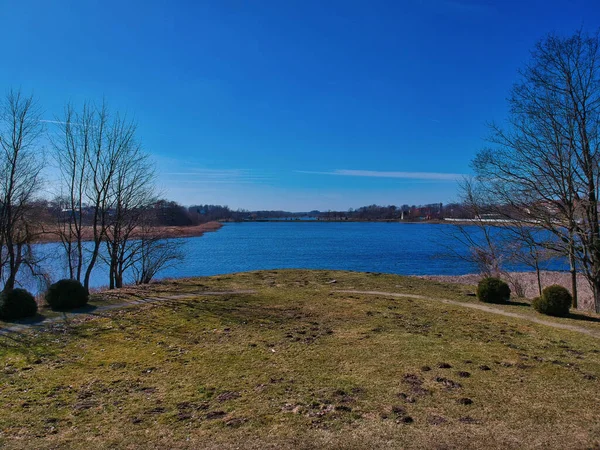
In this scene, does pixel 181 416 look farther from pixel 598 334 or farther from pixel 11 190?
pixel 11 190

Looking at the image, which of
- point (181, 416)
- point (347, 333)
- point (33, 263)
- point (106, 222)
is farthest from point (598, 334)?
point (33, 263)

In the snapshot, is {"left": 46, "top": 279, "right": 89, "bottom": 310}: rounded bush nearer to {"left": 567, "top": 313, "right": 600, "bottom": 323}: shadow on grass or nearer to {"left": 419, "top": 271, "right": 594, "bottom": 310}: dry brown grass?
{"left": 567, "top": 313, "right": 600, "bottom": 323}: shadow on grass

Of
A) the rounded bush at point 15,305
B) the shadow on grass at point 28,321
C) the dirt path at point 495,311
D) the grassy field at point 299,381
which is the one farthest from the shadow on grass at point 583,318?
the rounded bush at point 15,305

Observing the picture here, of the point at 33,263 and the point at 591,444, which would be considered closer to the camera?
the point at 591,444

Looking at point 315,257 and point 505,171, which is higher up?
point 505,171

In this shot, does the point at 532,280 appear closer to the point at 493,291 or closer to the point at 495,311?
the point at 493,291

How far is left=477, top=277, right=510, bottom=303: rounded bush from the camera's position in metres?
12.6

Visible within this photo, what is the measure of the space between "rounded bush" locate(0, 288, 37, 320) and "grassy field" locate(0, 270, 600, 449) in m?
1.82

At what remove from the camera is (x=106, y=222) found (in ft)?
60.5

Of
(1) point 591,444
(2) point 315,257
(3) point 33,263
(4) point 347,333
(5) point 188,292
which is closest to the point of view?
(1) point 591,444

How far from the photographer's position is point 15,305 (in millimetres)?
10172

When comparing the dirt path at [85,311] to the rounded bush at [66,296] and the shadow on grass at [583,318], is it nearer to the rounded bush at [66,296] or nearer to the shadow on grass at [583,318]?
the rounded bush at [66,296]

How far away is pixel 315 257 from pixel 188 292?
22.4m

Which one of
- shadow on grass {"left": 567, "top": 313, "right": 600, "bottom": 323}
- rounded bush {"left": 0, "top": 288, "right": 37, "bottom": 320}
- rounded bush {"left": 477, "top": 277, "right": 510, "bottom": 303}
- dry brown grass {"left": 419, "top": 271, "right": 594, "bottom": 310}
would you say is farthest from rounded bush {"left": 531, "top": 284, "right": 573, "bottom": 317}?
rounded bush {"left": 0, "top": 288, "right": 37, "bottom": 320}
